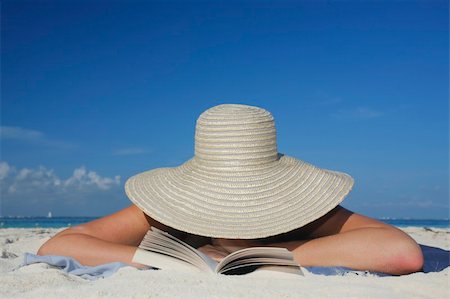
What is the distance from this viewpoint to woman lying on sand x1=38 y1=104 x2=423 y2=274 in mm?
2521

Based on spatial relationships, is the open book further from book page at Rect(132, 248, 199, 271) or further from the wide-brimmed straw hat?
the wide-brimmed straw hat

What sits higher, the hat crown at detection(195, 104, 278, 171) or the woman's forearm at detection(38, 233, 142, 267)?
the hat crown at detection(195, 104, 278, 171)

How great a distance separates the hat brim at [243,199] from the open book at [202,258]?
0.76 feet

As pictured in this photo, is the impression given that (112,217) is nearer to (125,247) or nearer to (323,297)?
(125,247)

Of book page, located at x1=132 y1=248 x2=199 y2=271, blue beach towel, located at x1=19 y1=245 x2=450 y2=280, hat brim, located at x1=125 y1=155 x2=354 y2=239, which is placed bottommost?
blue beach towel, located at x1=19 y1=245 x2=450 y2=280

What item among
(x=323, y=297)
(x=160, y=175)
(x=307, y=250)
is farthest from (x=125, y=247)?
(x=323, y=297)

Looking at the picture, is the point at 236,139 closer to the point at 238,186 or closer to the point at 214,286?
the point at 238,186

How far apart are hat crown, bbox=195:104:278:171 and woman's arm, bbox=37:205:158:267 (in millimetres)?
533

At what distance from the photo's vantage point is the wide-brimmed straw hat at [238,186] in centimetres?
272

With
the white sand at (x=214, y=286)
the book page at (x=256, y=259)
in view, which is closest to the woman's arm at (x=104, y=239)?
the white sand at (x=214, y=286)

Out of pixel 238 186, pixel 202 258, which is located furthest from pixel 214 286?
pixel 238 186

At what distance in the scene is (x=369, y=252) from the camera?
97.7 inches

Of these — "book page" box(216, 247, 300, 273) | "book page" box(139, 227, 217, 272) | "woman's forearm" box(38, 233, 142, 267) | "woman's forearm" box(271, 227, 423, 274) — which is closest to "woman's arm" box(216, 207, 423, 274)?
"woman's forearm" box(271, 227, 423, 274)

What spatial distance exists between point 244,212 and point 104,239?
817 millimetres
